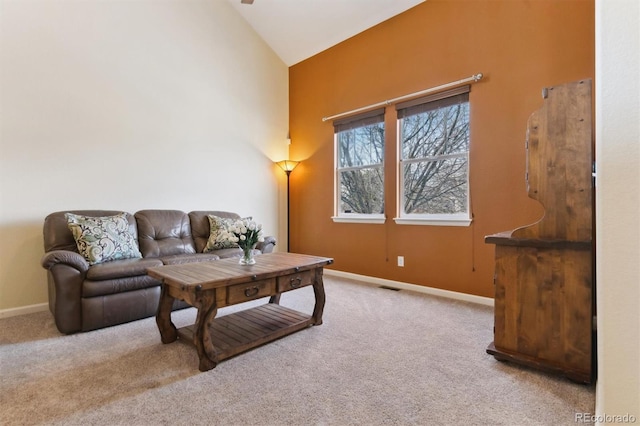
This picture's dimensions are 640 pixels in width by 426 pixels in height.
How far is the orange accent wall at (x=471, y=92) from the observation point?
280 cm

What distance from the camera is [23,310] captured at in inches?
116

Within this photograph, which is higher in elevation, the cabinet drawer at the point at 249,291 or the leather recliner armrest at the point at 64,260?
the leather recliner armrest at the point at 64,260

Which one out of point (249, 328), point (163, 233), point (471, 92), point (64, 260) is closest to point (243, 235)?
point (249, 328)

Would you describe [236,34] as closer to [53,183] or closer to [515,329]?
[53,183]

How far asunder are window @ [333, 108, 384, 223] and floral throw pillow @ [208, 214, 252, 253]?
5.16ft

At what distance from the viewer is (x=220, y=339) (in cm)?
216

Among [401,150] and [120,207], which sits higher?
[401,150]

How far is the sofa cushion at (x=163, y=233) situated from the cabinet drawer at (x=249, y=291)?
174cm

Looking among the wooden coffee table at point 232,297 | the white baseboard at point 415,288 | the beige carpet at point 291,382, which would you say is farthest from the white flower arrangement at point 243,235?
the white baseboard at point 415,288

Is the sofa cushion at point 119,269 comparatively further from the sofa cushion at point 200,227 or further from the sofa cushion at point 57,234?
the sofa cushion at point 200,227

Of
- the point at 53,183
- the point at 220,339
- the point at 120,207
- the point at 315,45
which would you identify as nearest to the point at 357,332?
the point at 220,339

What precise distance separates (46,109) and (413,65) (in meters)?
3.91

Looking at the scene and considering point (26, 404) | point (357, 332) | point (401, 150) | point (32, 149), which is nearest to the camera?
point (26, 404)

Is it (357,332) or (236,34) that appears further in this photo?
(236,34)
